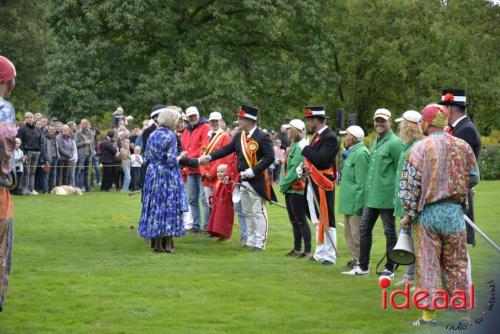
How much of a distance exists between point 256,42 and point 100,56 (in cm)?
755

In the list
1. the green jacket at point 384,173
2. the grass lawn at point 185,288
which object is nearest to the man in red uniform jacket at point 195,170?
the grass lawn at point 185,288

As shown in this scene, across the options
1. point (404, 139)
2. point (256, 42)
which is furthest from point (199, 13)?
point (404, 139)

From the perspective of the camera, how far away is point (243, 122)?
1458 cm

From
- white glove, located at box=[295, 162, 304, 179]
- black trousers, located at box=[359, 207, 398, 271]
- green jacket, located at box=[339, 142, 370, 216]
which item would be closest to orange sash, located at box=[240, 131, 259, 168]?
white glove, located at box=[295, 162, 304, 179]

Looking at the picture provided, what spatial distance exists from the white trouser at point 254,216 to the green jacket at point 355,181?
7.62 ft

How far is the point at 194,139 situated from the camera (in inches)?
653

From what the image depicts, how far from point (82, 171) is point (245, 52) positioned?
661 inches

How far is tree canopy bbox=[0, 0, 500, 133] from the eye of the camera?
38.8 metres

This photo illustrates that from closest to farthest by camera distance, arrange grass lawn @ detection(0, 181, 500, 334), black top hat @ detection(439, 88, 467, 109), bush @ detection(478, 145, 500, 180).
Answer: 1. grass lawn @ detection(0, 181, 500, 334)
2. black top hat @ detection(439, 88, 467, 109)
3. bush @ detection(478, 145, 500, 180)

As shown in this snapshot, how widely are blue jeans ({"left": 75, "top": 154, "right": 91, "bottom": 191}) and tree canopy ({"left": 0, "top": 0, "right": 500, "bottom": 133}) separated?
10495mm

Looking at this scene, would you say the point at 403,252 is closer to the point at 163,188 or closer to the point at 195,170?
the point at 163,188

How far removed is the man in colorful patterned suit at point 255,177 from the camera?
14.5 meters

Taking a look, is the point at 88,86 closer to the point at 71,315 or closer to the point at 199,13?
the point at 199,13

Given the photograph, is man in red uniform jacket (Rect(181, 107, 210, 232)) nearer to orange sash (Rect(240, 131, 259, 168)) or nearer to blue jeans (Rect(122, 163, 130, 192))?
orange sash (Rect(240, 131, 259, 168))
